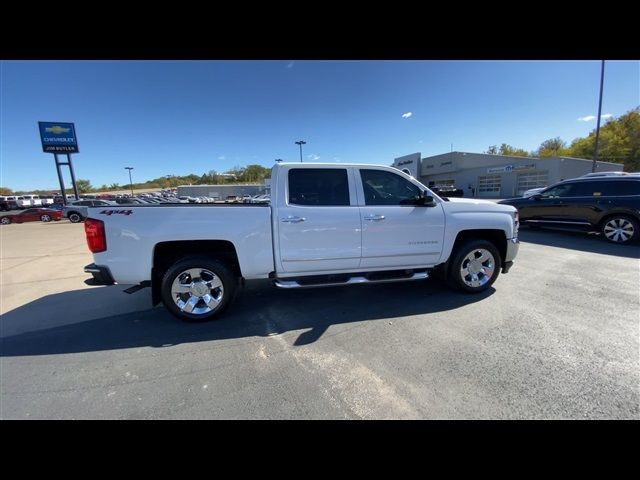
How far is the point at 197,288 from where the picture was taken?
132 inches

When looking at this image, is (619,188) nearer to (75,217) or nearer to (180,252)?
(180,252)

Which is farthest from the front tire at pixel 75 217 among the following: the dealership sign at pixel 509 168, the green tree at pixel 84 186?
the green tree at pixel 84 186

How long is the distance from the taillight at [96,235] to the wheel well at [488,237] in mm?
4659

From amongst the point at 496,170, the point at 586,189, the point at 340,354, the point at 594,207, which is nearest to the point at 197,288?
the point at 340,354

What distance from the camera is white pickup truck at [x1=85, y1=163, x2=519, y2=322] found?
3.12m

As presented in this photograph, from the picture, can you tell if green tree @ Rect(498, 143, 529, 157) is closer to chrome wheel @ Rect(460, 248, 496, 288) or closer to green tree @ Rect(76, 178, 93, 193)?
chrome wheel @ Rect(460, 248, 496, 288)

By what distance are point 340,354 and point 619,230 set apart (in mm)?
9206

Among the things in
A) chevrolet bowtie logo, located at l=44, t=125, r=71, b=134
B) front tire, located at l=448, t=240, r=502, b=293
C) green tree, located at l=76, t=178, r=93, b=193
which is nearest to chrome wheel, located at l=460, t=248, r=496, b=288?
front tire, located at l=448, t=240, r=502, b=293

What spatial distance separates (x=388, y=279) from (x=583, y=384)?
81.8 inches

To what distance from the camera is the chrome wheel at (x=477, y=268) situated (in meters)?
4.05
